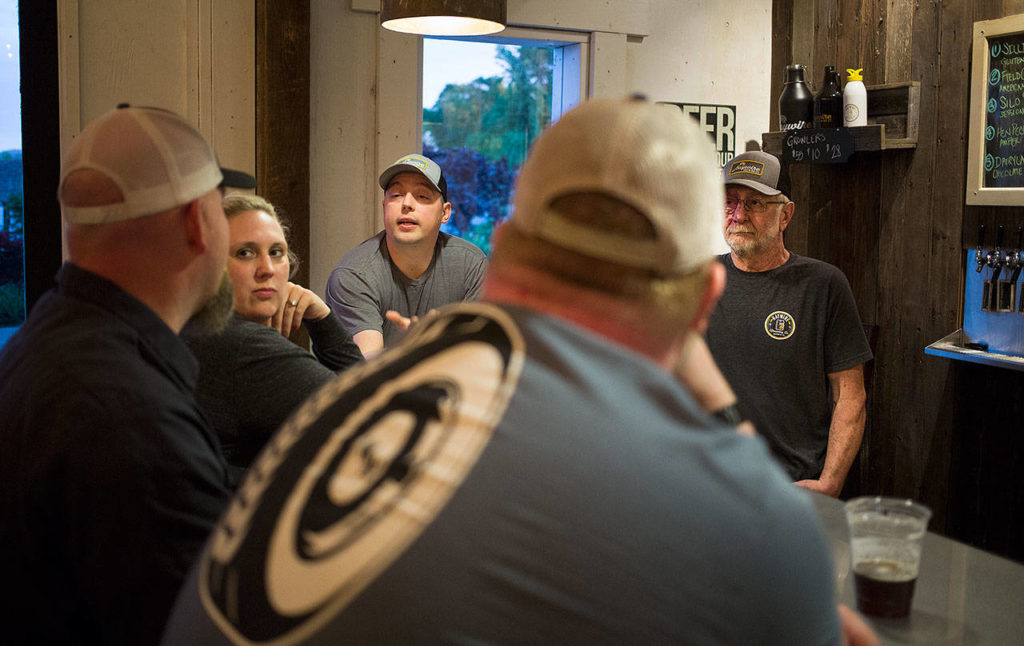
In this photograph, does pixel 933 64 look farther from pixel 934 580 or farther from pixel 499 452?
pixel 499 452

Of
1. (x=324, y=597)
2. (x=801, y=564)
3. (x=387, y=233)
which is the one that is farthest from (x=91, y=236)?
(x=387, y=233)

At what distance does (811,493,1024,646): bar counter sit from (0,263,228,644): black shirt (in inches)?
38.2

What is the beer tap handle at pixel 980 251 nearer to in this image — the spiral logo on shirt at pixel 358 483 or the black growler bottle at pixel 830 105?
the black growler bottle at pixel 830 105

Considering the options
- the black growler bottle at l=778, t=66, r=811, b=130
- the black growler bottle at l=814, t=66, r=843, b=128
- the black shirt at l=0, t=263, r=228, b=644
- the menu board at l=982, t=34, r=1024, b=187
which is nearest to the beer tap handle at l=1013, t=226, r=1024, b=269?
the menu board at l=982, t=34, r=1024, b=187

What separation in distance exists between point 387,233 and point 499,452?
3.12 m

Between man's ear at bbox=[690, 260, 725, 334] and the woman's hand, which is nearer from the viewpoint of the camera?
man's ear at bbox=[690, 260, 725, 334]

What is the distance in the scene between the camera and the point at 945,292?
4.02 meters

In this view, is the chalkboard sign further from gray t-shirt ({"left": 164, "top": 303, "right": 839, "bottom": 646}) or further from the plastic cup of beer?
gray t-shirt ({"left": 164, "top": 303, "right": 839, "bottom": 646})

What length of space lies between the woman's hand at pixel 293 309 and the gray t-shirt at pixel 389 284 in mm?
897

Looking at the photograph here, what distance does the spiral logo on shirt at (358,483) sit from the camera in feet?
2.32

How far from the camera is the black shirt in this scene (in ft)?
3.81

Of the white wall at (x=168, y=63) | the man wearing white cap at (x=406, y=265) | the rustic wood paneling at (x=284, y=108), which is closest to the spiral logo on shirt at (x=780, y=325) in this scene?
the man wearing white cap at (x=406, y=265)

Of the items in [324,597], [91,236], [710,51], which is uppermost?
[710,51]

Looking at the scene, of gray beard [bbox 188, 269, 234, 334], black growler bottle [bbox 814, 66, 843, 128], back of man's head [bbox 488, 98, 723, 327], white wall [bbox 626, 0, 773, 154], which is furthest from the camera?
white wall [bbox 626, 0, 773, 154]
